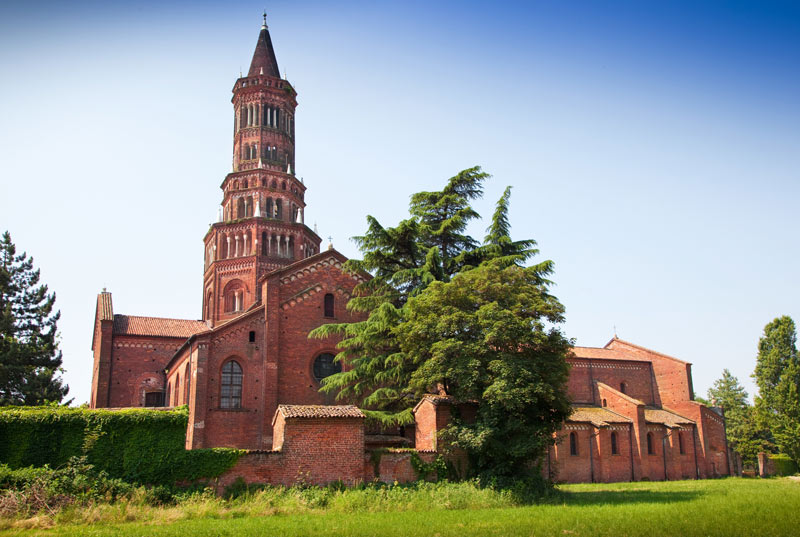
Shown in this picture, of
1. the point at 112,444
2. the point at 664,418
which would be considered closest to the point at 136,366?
the point at 112,444

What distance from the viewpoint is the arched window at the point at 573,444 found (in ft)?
130

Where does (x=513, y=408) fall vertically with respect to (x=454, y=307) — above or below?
below

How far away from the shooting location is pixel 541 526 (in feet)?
56.0

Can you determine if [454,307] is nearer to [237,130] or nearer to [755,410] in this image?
[237,130]

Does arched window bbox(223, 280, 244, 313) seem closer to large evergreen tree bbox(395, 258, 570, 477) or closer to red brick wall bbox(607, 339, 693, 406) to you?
large evergreen tree bbox(395, 258, 570, 477)

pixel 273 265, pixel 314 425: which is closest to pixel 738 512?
pixel 314 425

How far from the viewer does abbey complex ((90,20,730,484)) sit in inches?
933

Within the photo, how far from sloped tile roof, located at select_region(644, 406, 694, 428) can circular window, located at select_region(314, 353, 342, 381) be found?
22911 mm

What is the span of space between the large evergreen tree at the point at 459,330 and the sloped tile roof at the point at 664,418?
21.2 metres

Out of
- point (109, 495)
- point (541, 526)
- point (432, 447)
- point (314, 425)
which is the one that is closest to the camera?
point (541, 526)

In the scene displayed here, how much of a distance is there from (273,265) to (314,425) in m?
22.8

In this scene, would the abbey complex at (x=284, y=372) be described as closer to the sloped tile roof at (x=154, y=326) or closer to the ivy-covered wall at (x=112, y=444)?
the sloped tile roof at (x=154, y=326)

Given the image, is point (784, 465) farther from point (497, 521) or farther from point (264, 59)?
point (264, 59)

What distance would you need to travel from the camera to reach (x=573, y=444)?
1572 inches
